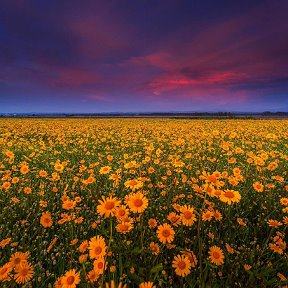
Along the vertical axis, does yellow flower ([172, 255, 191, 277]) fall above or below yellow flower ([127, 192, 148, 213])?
below

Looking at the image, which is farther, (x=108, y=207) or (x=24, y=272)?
(x=108, y=207)

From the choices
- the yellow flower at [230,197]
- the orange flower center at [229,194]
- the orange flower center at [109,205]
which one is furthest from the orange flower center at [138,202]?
the orange flower center at [229,194]

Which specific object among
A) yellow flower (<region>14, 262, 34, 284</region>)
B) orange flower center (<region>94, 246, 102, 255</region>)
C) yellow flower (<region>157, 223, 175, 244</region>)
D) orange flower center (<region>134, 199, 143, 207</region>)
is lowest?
yellow flower (<region>14, 262, 34, 284</region>)

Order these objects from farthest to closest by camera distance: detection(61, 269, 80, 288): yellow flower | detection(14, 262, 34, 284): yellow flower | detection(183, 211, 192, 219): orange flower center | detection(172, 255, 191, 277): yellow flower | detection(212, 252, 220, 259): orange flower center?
detection(183, 211, 192, 219): orange flower center
detection(212, 252, 220, 259): orange flower center
detection(172, 255, 191, 277): yellow flower
detection(14, 262, 34, 284): yellow flower
detection(61, 269, 80, 288): yellow flower

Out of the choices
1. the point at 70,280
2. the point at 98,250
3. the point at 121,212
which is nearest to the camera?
the point at 70,280

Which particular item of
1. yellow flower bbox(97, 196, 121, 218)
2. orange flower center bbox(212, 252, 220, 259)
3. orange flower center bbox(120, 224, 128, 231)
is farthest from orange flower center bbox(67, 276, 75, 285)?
orange flower center bbox(212, 252, 220, 259)

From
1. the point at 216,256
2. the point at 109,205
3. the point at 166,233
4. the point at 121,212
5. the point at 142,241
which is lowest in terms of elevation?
the point at 216,256

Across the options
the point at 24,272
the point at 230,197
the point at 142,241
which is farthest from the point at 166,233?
the point at 24,272

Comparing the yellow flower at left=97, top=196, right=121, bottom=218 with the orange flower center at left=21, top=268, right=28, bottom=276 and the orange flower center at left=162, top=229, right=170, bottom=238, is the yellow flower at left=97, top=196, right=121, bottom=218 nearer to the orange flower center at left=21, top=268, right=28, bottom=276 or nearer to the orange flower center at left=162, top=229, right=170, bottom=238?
the orange flower center at left=162, top=229, right=170, bottom=238

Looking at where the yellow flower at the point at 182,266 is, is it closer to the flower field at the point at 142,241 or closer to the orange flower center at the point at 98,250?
the flower field at the point at 142,241

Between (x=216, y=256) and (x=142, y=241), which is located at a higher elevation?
(x=142, y=241)

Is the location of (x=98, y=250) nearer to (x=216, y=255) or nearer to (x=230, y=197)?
(x=216, y=255)

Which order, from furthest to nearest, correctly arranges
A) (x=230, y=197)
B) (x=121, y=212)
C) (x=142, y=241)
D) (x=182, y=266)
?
(x=230, y=197), (x=142, y=241), (x=121, y=212), (x=182, y=266)

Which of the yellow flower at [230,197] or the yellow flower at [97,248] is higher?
the yellow flower at [230,197]
